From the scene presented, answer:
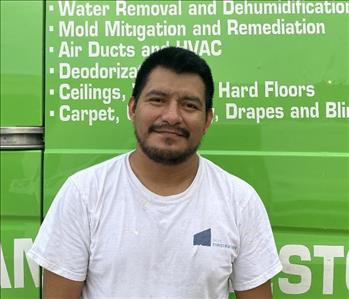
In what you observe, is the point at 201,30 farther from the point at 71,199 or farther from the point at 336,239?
the point at 336,239

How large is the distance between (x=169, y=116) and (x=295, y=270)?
2.51 feet

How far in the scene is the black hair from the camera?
128 cm

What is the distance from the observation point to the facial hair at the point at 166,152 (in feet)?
4.12

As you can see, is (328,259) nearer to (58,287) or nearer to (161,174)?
(161,174)

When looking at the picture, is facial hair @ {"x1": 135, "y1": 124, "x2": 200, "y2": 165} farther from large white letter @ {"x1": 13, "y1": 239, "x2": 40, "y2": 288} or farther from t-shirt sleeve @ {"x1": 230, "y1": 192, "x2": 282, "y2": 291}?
large white letter @ {"x1": 13, "y1": 239, "x2": 40, "y2": 288}

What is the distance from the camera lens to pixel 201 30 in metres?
1.63

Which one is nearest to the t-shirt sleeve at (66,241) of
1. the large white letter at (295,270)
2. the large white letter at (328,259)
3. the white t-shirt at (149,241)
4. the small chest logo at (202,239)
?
the white t-shirt at (149,241)

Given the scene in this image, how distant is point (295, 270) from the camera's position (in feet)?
5.18

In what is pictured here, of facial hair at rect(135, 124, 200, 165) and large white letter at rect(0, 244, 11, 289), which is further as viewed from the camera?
large white letter at rect(0, 244, 11, 289)

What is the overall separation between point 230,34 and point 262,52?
13 centimetres

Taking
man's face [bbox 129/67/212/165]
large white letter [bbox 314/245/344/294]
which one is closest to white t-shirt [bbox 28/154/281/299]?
man's face [bbox 129/67/212/165]

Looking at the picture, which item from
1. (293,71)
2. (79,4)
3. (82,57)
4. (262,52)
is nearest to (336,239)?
(293,71)

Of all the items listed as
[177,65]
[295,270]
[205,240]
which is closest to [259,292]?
[205,240]

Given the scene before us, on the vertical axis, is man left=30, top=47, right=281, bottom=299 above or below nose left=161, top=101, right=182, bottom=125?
below
